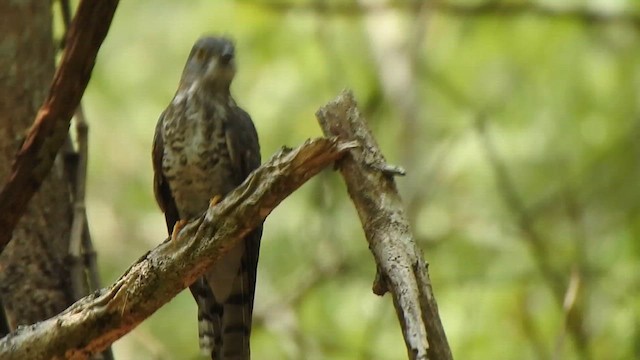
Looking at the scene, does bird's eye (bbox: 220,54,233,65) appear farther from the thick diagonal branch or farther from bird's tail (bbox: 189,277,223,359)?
the thick diagonal branch

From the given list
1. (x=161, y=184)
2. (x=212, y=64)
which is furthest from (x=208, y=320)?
(x=212, y=64)

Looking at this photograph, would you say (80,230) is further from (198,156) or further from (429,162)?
(429,162)

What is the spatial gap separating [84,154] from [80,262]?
1.19 ft

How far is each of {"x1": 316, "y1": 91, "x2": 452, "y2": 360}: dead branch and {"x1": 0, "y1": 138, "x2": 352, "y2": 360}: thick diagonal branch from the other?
0.05 m

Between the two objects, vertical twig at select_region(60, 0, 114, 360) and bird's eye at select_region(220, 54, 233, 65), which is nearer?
vertical twig at select_region(60, 0, 114, 360)

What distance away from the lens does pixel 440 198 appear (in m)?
5.33

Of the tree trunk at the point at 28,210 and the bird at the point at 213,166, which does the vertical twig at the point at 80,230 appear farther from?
the bird at the point at 213,166

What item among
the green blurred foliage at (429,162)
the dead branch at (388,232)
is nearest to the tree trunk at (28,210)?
the green blurred foliage at (429,162)

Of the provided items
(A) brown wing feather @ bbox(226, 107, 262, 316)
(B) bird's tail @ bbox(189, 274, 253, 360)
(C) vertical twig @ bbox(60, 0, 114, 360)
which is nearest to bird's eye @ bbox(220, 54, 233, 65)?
(A) brown wing feather @ bbox(226, 107, 262, 316)

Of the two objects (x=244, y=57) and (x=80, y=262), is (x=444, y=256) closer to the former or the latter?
(x=244, y=57)

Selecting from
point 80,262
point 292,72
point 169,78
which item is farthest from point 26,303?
point 169,78

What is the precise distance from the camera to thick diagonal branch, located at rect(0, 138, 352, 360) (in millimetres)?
1967

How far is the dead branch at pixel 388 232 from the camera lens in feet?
5.88

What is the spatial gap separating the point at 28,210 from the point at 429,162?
283 centimetres
